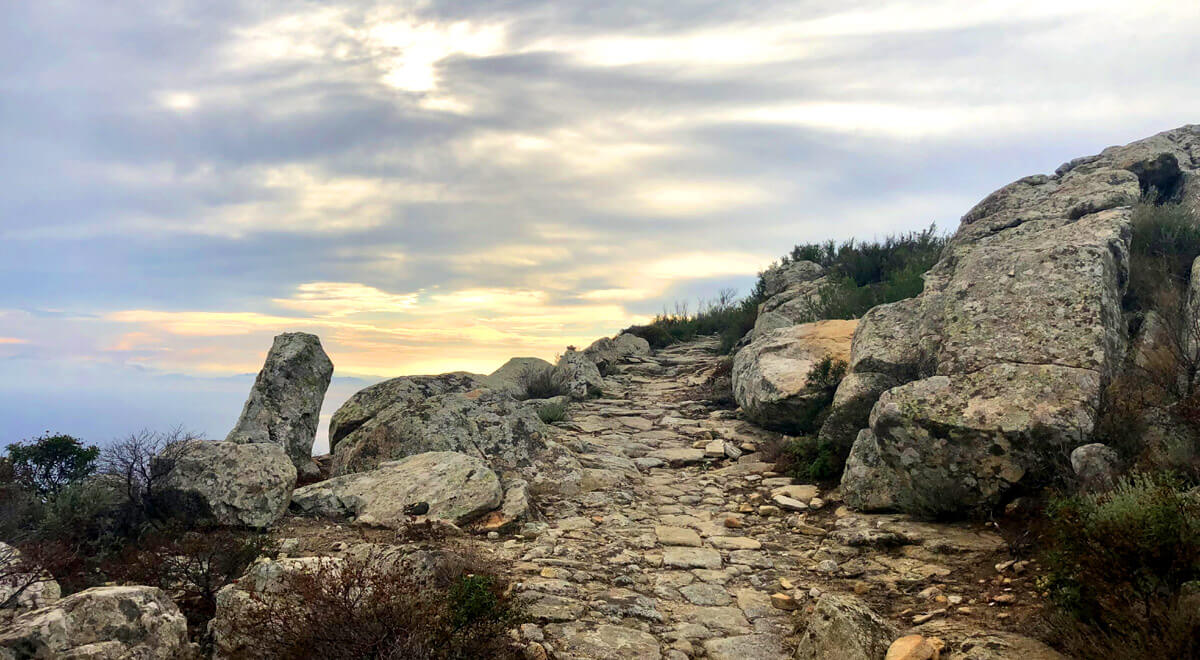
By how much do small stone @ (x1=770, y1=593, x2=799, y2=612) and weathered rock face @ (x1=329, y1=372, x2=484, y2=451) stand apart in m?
6.85

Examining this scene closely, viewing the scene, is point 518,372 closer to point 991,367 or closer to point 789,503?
point 789,503

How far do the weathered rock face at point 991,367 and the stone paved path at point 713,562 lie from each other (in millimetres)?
538

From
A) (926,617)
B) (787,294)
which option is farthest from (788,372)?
(787,294)

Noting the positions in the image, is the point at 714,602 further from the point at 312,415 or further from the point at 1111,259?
the point at 312,415

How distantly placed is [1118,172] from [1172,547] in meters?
11.8

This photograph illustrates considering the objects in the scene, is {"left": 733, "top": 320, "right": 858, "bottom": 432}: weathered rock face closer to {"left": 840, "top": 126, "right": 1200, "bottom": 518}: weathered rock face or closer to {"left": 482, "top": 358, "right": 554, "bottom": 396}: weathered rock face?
{"left": 840, "top": 126, "right": 1200, "bottom": 518}: weathered rock face

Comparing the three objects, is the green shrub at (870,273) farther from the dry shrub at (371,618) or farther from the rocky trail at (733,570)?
the dry shrub at (371,618)

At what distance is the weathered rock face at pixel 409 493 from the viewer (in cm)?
779

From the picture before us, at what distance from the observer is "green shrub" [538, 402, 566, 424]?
1358 cm

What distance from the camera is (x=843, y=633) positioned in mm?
4672

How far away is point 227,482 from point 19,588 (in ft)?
9.82

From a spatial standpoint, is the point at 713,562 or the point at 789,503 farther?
the point at 789,503

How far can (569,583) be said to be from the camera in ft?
20.1

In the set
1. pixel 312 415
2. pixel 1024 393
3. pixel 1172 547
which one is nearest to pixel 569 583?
pixel 1172 547
